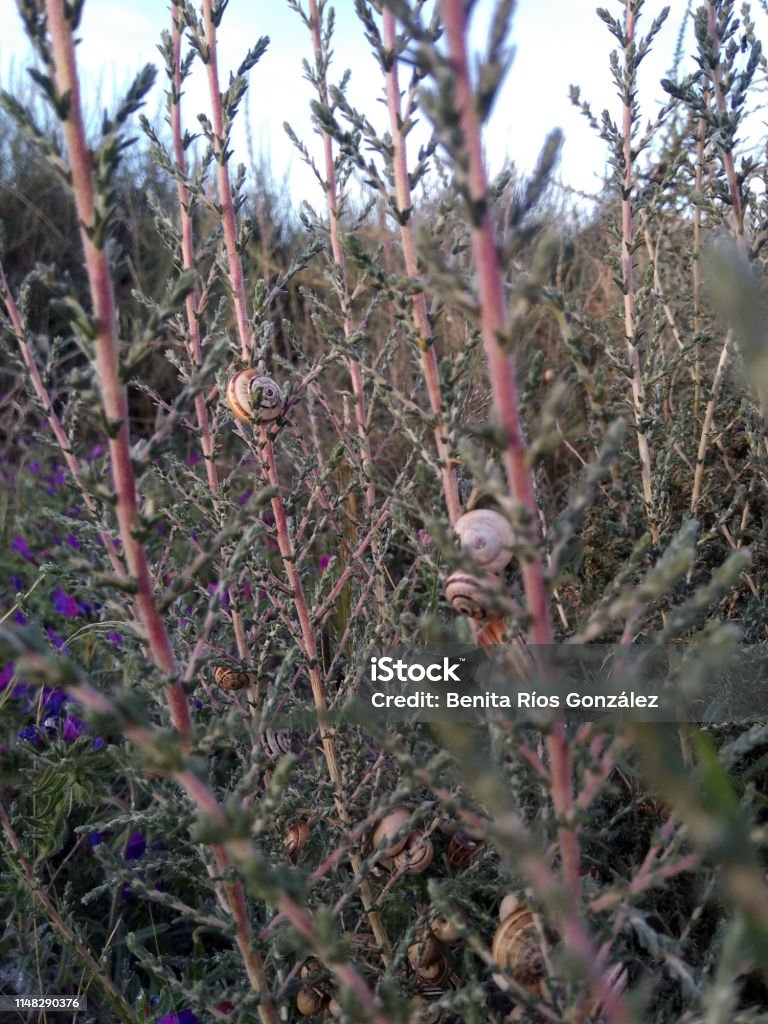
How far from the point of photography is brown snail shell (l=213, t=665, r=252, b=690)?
58.8 inches

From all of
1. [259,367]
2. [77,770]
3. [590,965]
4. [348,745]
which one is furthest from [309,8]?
[590,965]

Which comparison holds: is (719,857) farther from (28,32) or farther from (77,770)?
(77,770)

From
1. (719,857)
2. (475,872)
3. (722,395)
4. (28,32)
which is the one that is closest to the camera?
(719,857)

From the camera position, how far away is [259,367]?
1.45 meters

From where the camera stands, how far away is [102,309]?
29.8 inches

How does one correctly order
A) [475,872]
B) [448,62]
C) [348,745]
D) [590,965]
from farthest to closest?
[348,745] < [475,872] < [448,62] < [590,965]

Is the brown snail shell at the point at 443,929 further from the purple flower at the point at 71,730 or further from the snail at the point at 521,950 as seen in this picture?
the purple flower at the point at 71,730

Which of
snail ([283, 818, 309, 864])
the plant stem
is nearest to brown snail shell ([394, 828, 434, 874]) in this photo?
snail ([283, 818, 309, 864])

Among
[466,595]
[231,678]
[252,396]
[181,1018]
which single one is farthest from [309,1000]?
[252,396]

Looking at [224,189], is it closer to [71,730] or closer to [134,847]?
[71,730]

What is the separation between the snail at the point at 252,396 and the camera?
4.43 feet

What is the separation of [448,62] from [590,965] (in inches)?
25.5

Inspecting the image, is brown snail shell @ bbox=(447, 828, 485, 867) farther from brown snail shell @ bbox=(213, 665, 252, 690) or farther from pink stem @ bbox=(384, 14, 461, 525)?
pink stem @ bbox=(384, 14, 461, 525)

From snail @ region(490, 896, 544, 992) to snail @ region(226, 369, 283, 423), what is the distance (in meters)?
0.84
